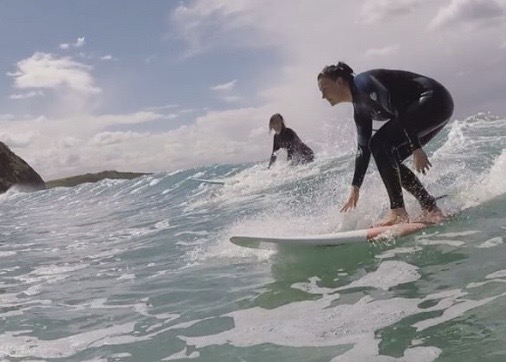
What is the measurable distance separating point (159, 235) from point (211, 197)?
5.01 meters

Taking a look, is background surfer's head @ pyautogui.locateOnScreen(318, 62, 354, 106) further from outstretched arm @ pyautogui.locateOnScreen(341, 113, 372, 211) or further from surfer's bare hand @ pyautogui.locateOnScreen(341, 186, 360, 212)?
surfer's bare hand @ pyautogui.locateOnScreen(341, 186, 360, 212)

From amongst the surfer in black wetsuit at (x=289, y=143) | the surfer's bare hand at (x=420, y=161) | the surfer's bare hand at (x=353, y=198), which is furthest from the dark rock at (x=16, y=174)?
the surfer's bare hand at (x=420, y=161)

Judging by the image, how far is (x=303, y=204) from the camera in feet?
32.6

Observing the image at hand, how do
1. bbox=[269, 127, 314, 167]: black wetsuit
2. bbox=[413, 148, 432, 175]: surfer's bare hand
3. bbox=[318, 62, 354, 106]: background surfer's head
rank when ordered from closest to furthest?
bbox=[413, 148, 432, 175]: surfer's bare hand
bbox=[318, 62, 354, 106]: background surfer's head
bbox=[269, 127, 314, 167]: black wetsuit

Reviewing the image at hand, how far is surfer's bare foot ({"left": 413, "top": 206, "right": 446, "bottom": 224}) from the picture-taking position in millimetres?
5820

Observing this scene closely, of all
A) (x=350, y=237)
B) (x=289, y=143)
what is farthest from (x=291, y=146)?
(x=350, y=237)

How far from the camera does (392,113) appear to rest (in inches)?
231

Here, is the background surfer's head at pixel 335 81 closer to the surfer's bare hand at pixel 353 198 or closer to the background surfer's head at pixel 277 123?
the surfer's bare hand at pixel 353 198

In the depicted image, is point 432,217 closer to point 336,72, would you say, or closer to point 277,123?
point 336,72

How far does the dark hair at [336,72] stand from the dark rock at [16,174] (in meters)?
63.6

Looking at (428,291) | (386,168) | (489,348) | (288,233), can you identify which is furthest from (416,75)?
(489,348)

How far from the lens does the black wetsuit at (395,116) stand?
5773 mm

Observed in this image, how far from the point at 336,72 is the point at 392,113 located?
70 centimetres

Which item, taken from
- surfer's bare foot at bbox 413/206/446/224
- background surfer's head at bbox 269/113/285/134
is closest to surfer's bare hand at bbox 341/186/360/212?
surfer's bare foot at bbox 413/206/446/224
